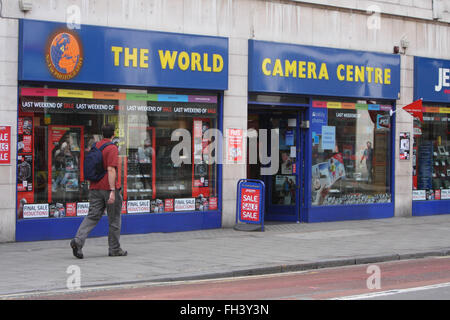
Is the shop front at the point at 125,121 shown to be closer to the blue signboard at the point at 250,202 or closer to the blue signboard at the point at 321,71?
the blue signboard at the point at 250,202

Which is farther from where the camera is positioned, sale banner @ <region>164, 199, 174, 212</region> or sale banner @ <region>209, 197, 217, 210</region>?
sale banner @ <region>209, 197, 217, 210</region>

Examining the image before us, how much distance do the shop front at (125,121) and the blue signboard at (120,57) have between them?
2 centimetres

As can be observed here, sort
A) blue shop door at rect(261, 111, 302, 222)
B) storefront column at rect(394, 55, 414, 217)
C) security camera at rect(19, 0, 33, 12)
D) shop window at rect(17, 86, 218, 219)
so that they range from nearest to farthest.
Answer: security camera at rect(19, 0, 33, 12) < shop window at rect(17, 86, 218, 219) < blue shop door at rect(261, 111, 302, 222) < storefront column at rect(394, 55, 414, 217)

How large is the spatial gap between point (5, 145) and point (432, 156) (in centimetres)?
1165

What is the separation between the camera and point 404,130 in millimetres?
18391

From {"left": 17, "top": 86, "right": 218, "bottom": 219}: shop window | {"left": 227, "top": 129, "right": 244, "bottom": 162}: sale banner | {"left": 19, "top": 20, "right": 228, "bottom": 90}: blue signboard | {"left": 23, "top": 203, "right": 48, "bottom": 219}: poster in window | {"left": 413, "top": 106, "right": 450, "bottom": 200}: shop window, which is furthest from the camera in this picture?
{"left": 413, "top": 106, "right": 450, "bottom": 200}: shop window

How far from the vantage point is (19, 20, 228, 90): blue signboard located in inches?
511

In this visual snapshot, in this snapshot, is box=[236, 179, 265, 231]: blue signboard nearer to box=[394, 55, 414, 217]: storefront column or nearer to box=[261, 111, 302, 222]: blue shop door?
box=[261, 111, 302, 222]: blue shop door

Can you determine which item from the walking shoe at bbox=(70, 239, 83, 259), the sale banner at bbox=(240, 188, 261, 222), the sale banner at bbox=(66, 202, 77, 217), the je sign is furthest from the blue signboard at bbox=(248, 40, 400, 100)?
the walking shoe at bbox=(70, 239, 83, 259)

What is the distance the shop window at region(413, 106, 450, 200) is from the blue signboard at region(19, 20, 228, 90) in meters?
6.55

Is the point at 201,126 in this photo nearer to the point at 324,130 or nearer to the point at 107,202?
the point at 324,130

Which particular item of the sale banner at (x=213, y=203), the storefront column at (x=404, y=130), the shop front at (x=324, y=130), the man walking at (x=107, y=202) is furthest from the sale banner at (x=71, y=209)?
the storefront column at (x=404, y=130)

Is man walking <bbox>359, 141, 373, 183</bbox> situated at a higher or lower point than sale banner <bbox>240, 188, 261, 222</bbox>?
higher
